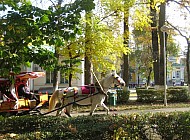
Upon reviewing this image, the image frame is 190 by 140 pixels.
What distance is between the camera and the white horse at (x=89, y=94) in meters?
12.9

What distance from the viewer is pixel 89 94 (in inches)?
522

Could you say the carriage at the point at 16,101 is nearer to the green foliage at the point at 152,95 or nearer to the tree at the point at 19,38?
the tree at the point at 19,38

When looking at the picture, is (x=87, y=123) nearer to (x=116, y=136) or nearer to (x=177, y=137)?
(x=116, y=136)

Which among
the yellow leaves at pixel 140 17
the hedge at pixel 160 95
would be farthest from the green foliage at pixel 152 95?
the yellow leaves at pixel 140 17

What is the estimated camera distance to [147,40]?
43250 millimetres

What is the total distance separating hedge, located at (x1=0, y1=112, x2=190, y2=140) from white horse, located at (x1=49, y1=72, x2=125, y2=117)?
14.2 ft

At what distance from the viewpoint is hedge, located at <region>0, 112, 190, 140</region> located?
6.54 m

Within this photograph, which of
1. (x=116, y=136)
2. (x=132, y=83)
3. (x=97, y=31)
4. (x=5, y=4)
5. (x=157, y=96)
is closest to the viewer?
(x=5, y=4)

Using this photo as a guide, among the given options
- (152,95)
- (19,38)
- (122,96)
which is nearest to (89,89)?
(19,38)

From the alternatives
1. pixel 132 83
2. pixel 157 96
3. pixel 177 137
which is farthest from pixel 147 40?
pixel 132 83

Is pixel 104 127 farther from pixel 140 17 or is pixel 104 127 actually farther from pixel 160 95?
pixel 160 95

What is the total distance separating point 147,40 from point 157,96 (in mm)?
19716

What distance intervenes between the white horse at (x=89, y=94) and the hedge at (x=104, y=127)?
4340 millimetres

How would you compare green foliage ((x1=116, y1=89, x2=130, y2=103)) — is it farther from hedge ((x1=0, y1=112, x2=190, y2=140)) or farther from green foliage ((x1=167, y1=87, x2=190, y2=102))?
hedge ((x1=0, y1=112, x2=190, y2=140))
